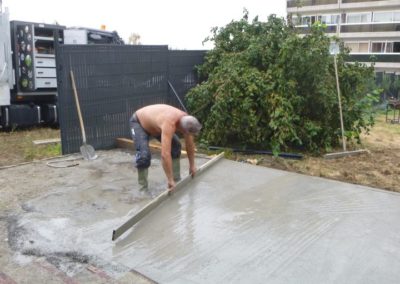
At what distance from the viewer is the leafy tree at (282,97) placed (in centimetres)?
822

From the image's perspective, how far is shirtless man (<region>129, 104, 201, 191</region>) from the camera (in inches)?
186

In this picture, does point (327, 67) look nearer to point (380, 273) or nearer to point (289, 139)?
point (289, 139)

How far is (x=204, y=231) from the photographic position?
423 cm

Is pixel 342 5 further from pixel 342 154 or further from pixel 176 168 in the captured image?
pixel 176 168

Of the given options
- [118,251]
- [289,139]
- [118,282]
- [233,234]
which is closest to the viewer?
[118,282]

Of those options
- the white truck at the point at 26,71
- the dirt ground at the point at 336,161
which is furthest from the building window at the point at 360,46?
the white truck at the point at 26,71

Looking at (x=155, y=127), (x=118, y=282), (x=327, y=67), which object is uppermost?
(x=327, y=67)

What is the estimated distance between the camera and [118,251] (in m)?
3.77

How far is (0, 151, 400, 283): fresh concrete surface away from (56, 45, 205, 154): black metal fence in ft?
Answer: 5.63

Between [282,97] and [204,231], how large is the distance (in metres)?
4.62

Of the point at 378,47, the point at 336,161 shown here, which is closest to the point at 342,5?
the point at 378,47

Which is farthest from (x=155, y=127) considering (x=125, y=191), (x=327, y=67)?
(x=327, y=67)

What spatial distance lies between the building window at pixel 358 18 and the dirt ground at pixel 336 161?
25.6 meters

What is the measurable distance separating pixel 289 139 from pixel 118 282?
222 inches
